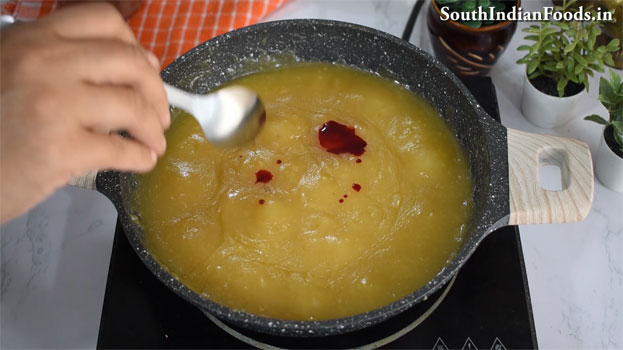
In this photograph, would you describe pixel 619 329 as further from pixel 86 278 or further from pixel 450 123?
pixel 86 278

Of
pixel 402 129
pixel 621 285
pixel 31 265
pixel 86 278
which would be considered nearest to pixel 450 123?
pixel 402 129

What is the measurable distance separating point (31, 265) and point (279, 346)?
1.82 feet

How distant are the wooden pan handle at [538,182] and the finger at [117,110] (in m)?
0.53

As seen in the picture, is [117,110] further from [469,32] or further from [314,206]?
[469,32]

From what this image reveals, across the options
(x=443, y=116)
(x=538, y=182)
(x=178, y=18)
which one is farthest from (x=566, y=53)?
(x=178, y=18)

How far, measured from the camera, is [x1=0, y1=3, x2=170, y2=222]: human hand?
687mm

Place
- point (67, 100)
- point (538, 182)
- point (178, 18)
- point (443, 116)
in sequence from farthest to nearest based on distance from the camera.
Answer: point (178, 18) < point (443, 116) < point (538, 182) < point (67, 100)

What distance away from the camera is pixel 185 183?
112 cm

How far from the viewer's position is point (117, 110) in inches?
28.6

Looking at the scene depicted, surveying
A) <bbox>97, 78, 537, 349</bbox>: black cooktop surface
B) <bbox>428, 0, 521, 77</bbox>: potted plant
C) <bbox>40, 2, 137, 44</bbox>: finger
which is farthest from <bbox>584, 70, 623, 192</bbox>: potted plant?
<bbox>40, 2, 137, 44</bbox>: finger

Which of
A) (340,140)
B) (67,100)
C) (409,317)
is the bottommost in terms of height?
(409,317)

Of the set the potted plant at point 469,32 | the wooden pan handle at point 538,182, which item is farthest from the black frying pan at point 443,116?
the potted plant at point 469,32

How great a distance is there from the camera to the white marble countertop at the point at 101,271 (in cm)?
115

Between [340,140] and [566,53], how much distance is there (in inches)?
18.6
